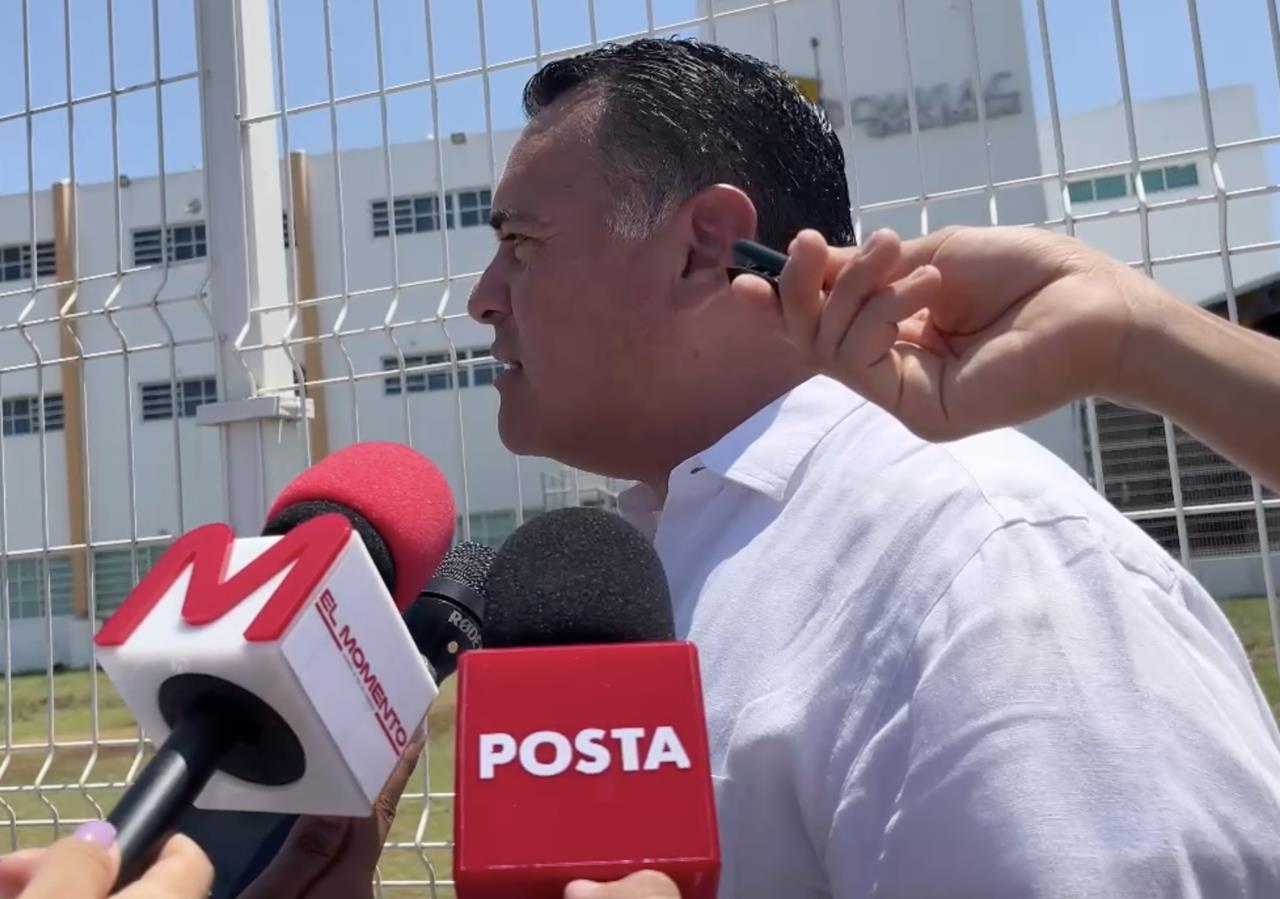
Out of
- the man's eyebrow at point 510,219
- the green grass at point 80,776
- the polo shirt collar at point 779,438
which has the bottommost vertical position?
the green grass at point 80,776

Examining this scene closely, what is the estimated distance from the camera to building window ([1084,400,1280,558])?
→ 229 centimetres

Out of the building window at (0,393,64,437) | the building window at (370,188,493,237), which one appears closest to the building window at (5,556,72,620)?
the building window at (0,393,64,437)

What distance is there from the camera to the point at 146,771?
81 cm

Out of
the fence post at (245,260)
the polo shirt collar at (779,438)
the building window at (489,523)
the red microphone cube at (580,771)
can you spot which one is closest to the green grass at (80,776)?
the building window at (489,523)

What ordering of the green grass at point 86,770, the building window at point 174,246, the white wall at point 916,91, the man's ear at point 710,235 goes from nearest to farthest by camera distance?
the man's ear at point 710,235 < the white wall at point 916,91 < the green grass at point 86,770 < the building window at point 174,246

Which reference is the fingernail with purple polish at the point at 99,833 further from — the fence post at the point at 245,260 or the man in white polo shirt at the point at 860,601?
the fence post at the point at 245,260

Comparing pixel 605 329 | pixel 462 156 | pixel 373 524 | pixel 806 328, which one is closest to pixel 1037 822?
pixel 806 328

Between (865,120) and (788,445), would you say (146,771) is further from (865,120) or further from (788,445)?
(865,120)

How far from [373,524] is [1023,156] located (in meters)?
1.72

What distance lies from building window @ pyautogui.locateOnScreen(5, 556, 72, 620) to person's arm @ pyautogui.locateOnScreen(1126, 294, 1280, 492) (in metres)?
2.73

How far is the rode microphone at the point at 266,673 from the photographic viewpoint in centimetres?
86

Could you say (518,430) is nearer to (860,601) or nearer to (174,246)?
(860,601)

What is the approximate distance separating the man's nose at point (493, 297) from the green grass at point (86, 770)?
94cm

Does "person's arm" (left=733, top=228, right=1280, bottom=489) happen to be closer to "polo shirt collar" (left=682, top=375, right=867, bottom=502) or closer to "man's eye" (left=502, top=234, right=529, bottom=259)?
"polo shirt collar" (left=682, top=375, right=867, bottom=502)
